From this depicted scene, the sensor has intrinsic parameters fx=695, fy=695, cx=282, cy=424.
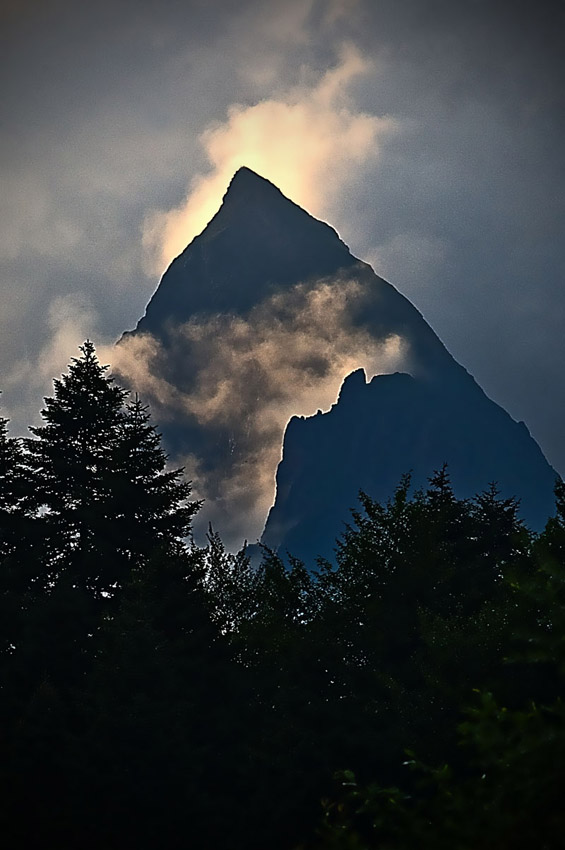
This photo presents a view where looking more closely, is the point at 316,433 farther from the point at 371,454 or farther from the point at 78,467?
the point at 78,467

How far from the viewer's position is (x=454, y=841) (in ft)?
16.1

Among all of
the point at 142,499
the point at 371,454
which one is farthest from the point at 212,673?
the point at 371,454

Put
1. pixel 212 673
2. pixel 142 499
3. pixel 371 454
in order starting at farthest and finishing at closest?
pixel 371 454
pixel 142 499
pixel 212 673

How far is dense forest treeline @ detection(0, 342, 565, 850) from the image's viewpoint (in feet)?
54.4

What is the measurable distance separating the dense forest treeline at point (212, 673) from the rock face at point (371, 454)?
15123cm

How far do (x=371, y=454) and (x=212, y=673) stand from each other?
166 metres

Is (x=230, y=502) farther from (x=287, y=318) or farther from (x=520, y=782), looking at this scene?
(x=520, y=782)

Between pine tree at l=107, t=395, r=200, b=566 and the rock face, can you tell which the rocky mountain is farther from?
pine tree at l=107, t=395, r=200, b=566

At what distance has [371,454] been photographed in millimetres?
184750

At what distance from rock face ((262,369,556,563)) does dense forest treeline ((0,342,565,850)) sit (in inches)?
5954

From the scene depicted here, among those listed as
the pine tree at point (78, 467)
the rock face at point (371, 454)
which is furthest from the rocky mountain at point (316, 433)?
the pine tree at point (78, 467)

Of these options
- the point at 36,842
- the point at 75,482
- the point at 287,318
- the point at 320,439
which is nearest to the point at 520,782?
the point at 36,842

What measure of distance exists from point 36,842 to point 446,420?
183 meters

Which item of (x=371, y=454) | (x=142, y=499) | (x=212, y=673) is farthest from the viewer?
(x=371, y=454)
